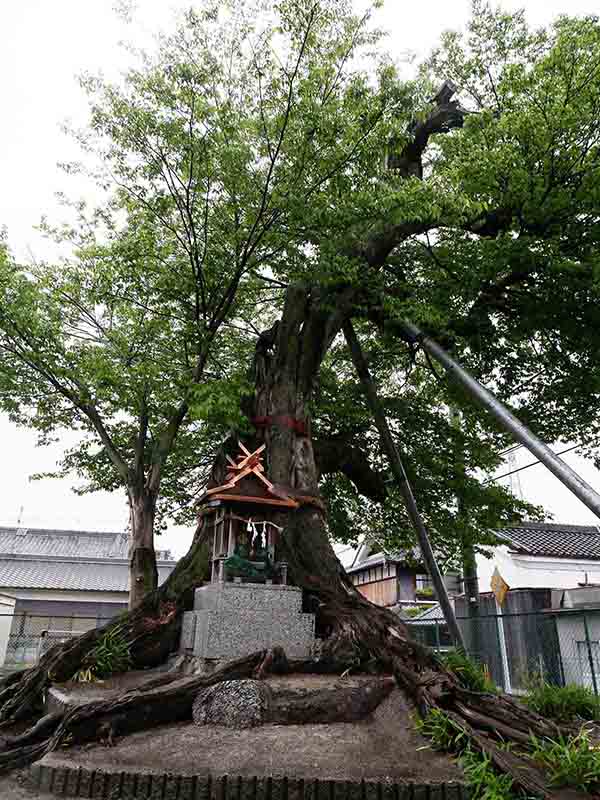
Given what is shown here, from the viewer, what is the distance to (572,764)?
395cm

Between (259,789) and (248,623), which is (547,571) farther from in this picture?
(259,789)

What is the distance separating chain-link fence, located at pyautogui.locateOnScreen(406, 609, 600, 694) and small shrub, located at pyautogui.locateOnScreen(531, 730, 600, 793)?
585 cm

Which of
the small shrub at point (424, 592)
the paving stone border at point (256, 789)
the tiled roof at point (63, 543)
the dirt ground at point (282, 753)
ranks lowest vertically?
the paving stone border at point (256, 789)

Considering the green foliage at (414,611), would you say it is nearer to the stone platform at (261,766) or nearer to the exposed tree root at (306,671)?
the exposed tree root at (306,671)

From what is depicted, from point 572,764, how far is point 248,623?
3.61m

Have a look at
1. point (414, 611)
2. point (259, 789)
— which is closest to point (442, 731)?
point (259, 789)

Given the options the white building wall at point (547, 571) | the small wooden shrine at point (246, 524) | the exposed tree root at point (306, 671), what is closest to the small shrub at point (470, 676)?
the exposed tree root at point (306, 671)

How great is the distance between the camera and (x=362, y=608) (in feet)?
23.5

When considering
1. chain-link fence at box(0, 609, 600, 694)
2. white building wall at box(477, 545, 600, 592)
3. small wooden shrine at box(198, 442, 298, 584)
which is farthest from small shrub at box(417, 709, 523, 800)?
white building wall at box(477, 545, 600, 592)

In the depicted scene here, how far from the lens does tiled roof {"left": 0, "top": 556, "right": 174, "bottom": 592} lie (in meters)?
25.2

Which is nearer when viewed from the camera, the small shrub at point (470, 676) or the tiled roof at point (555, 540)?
the small shrub at point (470, 676)

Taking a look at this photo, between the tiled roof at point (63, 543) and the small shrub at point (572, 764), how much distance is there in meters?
29.1

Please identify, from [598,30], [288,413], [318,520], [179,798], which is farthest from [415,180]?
[179,798]

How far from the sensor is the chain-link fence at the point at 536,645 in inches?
400
